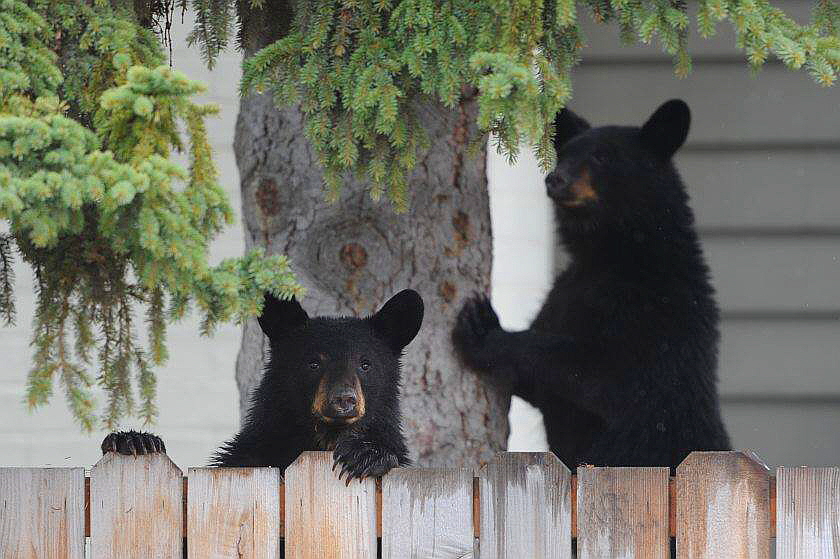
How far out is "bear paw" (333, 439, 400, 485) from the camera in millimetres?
2574

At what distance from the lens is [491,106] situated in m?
2.43

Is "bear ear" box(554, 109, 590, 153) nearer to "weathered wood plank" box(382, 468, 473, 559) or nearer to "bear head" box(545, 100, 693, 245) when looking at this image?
"bear head" box(545, 100, 693, 245)

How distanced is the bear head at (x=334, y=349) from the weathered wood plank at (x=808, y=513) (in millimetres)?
1082

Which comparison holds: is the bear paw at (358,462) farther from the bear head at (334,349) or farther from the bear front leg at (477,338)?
the bear front leg at (477,338)

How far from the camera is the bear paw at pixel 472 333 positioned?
3574 mm

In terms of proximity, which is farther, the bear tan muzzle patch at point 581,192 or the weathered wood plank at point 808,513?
the bear tan muzzle patch at point 581,192

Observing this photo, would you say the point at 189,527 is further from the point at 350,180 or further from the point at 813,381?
the point at 813,381

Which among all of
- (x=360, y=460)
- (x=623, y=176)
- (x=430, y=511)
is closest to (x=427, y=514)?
(x=430, y=511)

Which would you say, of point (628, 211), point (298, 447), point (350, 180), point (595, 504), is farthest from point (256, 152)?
point (595, 504)

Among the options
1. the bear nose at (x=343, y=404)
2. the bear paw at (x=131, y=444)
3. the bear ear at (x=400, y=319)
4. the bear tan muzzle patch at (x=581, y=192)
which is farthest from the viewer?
the bear tan muzzle patch at (x=581, y=192)

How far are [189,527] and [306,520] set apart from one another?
0.24 meters

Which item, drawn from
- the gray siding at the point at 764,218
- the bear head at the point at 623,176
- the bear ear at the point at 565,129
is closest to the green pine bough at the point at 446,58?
the bear head at the point at 623,176

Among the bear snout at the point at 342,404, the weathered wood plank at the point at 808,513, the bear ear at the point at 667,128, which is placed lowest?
the weathered wood plank at the point at 808,513

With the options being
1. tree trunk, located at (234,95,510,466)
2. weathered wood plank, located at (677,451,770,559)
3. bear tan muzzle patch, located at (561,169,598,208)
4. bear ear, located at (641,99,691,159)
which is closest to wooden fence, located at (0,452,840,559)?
weathered wood plank, located at (677,451,770,559)
